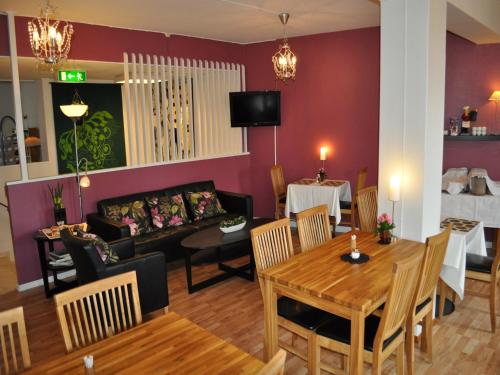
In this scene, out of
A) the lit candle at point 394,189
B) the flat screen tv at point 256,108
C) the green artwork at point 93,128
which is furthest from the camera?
the green artwork at point 93,128

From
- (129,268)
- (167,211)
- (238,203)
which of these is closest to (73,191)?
(167,211)

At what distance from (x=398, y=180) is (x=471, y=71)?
3.09 metres

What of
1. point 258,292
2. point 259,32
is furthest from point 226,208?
point 259,32

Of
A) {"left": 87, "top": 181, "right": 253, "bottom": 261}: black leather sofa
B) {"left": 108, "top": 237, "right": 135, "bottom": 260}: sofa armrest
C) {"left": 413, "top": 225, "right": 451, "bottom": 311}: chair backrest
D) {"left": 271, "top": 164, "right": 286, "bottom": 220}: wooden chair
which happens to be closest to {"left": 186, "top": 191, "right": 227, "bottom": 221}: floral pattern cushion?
{"left": 87, "top": 181, "right": 253, "bottom": 261}: black leather sofa

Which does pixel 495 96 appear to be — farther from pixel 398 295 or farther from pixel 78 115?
pixel 78 115

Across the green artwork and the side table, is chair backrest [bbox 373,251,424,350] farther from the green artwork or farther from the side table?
the green artwork

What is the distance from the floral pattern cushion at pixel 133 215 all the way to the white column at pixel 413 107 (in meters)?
2.87

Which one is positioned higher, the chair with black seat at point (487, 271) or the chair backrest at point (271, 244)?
the chair backrest at point (271, 244)

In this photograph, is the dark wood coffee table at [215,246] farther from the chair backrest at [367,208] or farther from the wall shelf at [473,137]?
the wall shelf at [473,137]

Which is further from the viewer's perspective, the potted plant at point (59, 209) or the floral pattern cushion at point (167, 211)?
the floral pattern cushion at point (167, 211)

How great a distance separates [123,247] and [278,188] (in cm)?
284

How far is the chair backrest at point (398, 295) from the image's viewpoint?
7.74ft

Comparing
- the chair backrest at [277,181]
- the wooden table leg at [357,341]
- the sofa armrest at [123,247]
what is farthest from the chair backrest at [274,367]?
the chair backrest at [277,181]

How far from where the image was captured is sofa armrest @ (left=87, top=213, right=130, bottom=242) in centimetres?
473
